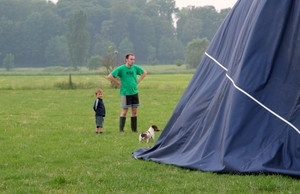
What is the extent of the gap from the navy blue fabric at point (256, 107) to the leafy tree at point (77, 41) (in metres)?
97.4

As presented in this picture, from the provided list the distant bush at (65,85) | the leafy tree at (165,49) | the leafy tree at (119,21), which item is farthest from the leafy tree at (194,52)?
the distant bush at (65,85)

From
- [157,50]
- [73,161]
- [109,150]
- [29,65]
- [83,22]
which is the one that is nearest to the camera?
[73,161]

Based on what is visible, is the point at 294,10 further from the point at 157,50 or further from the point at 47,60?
the point at 157,50

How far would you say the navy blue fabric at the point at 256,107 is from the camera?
8.11 metres

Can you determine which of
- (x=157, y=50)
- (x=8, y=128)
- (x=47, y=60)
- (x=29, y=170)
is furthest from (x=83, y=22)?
(x=29, y=170)

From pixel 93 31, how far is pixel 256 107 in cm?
11661

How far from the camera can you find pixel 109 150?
429 inches

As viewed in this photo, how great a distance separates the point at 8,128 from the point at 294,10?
353 inches

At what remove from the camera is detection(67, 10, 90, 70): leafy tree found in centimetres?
10575

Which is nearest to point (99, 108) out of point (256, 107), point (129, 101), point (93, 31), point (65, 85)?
point (129, 101)

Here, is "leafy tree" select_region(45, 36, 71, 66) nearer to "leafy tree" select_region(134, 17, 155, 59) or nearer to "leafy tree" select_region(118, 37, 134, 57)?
"leafy tree" select_region(118, 37, 134, 57)

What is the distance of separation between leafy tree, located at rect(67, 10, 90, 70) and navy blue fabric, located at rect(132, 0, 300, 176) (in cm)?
9736

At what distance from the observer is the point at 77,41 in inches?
4178

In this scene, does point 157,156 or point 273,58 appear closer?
point 273,58
